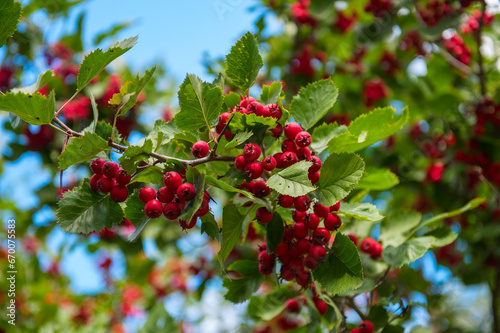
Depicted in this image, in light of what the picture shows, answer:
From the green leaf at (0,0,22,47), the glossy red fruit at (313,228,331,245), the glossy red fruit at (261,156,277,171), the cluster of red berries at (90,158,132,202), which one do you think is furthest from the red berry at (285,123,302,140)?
the green leaf at (0,0,22,47)

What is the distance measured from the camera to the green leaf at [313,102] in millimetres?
1631

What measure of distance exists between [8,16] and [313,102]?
114 cm

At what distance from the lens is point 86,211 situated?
1.38 m

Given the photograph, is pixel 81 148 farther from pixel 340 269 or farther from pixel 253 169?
pixel 340 269

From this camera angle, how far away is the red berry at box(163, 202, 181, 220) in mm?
1331

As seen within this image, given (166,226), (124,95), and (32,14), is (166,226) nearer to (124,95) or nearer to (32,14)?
(32,14)

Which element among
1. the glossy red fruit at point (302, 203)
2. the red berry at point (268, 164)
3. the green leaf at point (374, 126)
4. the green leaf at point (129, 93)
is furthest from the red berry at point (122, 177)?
the green leaf at point (374, 126)

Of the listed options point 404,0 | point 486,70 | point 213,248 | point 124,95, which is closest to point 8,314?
point 213,248

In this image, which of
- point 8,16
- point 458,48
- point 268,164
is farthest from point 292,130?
point 458,48

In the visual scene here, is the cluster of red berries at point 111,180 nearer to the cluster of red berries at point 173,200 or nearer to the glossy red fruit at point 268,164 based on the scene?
the cluster of red berries at point 173,200

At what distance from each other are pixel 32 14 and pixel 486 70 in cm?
454

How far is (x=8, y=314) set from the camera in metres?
3.72

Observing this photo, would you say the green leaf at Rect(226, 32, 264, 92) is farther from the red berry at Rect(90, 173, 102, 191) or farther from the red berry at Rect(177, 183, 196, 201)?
the red berry at Rect(90, 173, 102, 191)

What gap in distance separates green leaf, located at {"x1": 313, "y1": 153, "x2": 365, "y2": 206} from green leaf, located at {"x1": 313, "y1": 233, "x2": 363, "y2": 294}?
7.2 inches
